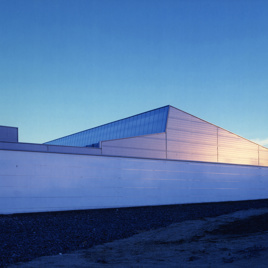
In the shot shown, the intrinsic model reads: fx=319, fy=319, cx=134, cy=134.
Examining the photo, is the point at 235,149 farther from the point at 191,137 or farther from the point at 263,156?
the point at 191,137

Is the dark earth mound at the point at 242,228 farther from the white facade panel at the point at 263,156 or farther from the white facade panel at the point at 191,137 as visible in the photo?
the white facade panel at the point at 263,156

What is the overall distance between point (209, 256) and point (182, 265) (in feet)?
3.08

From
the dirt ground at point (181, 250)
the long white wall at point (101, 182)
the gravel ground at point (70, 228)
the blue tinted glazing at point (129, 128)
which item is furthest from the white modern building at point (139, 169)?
the dirt ground at point (181, 250)

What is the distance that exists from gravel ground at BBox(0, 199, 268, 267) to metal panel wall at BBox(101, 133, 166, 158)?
7604mm

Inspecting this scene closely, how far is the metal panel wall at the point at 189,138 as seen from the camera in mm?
25391

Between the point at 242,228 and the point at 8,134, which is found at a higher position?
the point at 8,134

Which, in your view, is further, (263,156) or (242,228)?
(263,156)

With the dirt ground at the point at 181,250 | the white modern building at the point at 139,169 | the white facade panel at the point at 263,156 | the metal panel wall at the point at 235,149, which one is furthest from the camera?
the white facade panel at the point at 263,156

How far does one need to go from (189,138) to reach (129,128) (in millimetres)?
5795

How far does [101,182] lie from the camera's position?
50.4 ft

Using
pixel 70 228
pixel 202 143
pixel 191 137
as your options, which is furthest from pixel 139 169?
pixel 202 143

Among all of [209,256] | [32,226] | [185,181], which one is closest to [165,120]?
[185,181]

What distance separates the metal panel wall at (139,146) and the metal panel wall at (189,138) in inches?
31.2

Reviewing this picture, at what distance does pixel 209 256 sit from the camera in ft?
22.3
